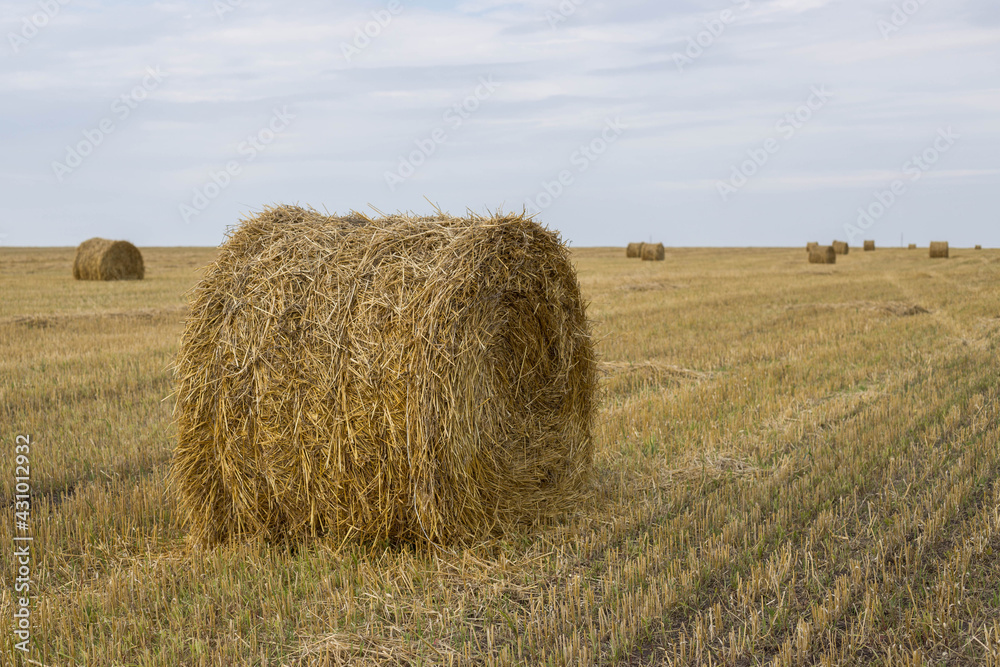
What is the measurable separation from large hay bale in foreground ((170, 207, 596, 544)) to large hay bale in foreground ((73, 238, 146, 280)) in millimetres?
22959

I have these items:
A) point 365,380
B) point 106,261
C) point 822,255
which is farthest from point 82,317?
point 822,255

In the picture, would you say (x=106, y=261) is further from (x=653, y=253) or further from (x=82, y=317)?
(x=653, y=253)

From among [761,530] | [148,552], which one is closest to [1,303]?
[148,552]

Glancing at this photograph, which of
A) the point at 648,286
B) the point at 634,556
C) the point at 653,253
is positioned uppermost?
the point at 653,253

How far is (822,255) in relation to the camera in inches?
1401

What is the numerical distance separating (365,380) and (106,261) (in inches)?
956

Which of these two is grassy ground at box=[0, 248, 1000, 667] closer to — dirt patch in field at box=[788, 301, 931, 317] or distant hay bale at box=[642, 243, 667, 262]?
dirt patch in field at box=[788, 301, 931, 317]

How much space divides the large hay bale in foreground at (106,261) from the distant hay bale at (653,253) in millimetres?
24181

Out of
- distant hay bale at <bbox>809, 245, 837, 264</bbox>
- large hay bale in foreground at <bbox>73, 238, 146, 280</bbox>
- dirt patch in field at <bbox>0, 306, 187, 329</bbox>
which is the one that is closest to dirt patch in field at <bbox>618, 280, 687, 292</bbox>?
dirt patch in field at <bbox>0, 306, 187, 329</bbox>

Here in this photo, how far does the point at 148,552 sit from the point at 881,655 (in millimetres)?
4091

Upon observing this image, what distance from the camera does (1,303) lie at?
59.5ft

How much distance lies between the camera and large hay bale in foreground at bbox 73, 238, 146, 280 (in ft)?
84.0

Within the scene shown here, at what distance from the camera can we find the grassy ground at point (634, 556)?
3.73 m

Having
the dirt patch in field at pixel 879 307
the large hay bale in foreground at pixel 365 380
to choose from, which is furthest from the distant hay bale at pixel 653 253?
the large hay bale in foreground at pixel 365 380
